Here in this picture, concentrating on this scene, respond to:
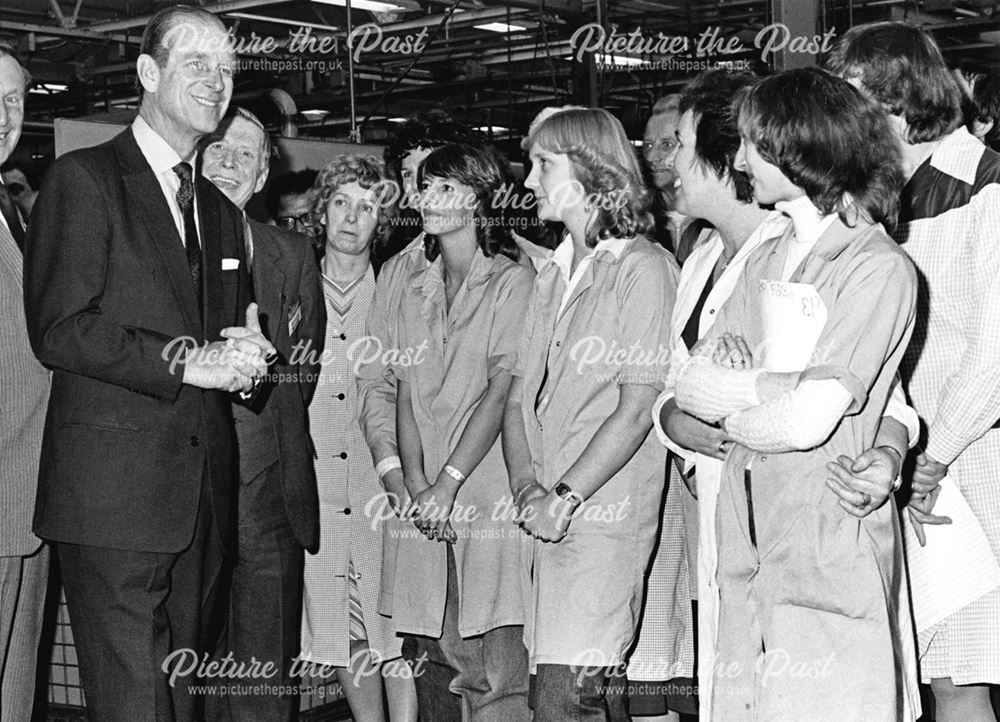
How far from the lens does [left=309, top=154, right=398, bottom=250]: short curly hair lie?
11.7 ft

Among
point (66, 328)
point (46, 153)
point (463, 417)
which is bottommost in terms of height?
point (463, 417)

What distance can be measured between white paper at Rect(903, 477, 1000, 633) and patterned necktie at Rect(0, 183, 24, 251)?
2.11 m

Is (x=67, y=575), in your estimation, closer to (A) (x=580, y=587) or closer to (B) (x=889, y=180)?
(A) (x=580, y=587)

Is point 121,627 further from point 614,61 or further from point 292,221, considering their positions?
point 614,61

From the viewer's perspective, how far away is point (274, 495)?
288cm

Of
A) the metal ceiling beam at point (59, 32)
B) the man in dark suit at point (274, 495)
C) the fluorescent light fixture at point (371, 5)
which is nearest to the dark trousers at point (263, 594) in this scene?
the man in dark suit at point (274, 495)

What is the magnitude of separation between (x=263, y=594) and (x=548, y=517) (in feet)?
2.46

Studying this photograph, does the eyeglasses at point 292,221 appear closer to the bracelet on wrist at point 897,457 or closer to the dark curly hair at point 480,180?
the dark curly hair at point 480,180

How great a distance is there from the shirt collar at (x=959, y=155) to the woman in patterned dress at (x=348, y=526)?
170 centimetres

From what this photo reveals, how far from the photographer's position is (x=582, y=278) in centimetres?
288

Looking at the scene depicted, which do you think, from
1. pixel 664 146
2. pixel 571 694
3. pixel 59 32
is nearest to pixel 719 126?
pixel 571 694

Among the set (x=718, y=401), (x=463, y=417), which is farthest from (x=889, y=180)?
(x=463, y=417)

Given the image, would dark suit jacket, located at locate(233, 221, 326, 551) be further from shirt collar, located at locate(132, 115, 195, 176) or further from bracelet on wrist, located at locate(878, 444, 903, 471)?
bracelet on wrist, located at locate(878, 444, 903, 471)

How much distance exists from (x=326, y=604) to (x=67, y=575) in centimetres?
115
